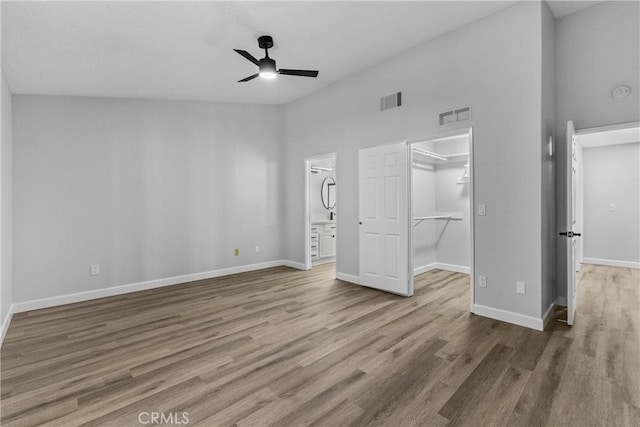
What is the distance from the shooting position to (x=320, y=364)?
246 cm

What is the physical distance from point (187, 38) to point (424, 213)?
4467mm

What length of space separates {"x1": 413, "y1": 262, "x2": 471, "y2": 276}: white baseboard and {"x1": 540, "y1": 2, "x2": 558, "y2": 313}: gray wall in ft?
6.03

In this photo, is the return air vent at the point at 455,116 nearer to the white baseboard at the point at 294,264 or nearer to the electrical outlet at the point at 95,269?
the white baseboard at the point at 294,264

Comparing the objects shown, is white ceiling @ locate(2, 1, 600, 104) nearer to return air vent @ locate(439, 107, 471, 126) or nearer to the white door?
return air vent @ locate(439, 107, 471, 126)

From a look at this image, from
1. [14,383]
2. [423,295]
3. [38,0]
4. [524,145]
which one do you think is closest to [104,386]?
[14,383]

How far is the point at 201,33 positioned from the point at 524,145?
3.52 m

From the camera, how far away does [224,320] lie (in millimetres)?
3420

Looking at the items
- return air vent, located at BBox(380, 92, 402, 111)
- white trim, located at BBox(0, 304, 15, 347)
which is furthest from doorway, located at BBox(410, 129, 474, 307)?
white trim, located at BBox(0, 304, 15, 347)

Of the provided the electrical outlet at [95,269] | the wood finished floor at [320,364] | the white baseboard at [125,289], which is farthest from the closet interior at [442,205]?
the electrical outlet at [95,269]

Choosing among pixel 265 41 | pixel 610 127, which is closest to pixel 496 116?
pixel 610 127

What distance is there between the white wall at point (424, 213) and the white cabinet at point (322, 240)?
1927 mm

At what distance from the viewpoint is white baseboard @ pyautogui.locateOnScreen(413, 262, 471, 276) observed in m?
5.38

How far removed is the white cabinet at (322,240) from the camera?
20.7 ft

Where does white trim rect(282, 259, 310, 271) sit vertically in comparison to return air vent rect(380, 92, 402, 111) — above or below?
below
